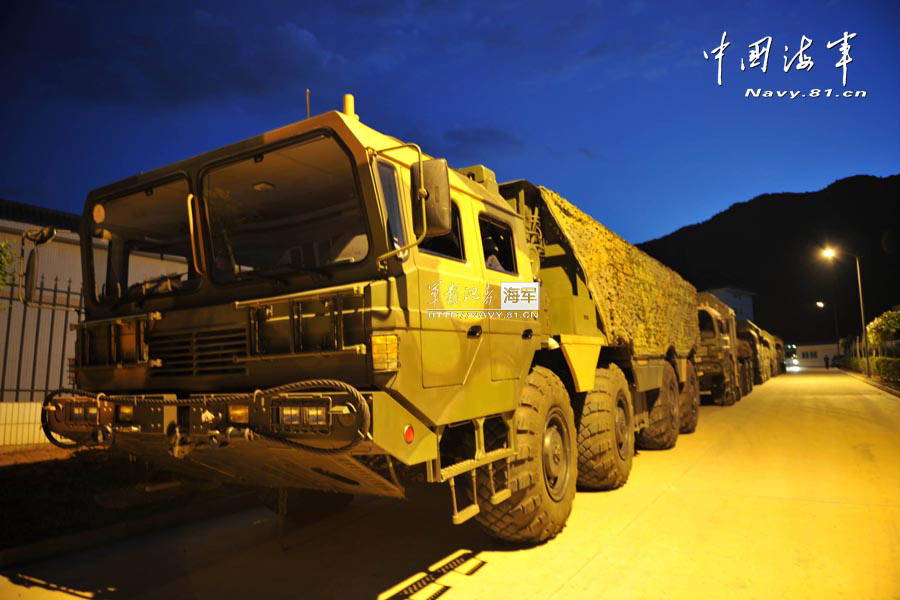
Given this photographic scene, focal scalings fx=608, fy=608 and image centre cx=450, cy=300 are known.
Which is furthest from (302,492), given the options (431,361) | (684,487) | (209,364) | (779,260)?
(779,260)

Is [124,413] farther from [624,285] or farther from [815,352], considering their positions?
[815,352]

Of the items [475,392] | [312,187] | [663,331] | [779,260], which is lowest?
[475,392]

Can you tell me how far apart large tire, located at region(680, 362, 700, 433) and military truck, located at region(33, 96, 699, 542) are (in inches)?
246

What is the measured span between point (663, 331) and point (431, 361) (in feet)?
21.9

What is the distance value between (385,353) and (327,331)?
41 cm

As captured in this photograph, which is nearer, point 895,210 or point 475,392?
point 475,392

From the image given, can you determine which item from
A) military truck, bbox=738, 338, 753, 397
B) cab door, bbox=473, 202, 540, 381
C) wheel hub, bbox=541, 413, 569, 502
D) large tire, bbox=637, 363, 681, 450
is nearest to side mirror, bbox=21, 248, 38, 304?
cab door, bbox=473, 202, 540, 381

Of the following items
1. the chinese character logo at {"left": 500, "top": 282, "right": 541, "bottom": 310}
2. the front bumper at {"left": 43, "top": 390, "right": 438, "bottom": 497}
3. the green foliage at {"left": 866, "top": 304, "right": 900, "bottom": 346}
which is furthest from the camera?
the green foliage at {"left": 866, "top": 304, "right": 900, "bottom": 346}

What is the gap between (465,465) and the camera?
3.91 metres

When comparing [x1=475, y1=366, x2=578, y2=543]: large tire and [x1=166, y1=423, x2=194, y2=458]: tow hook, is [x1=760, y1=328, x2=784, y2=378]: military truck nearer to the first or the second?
[x1=475, y1=366, x2=578, y2=543]: large tire

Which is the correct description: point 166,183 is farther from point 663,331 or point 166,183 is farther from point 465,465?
point 663,331

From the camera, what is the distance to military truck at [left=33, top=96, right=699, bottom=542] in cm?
343

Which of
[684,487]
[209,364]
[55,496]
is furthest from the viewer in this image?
[684,487]

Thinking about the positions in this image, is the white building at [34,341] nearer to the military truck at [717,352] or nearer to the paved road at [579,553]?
the paved road at [579,553]
